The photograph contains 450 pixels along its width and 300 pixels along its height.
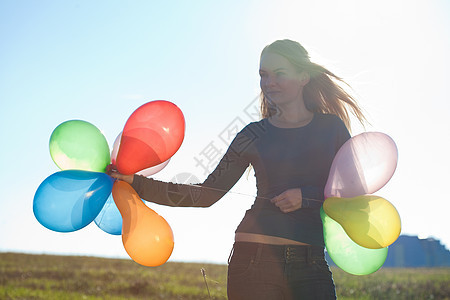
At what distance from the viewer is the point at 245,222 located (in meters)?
2.29

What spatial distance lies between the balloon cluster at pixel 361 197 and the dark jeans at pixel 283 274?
0.71 ft

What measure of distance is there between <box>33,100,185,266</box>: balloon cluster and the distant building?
46169mm

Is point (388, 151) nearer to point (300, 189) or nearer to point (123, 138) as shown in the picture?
point (300, 189)

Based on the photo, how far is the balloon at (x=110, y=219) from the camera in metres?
2.62

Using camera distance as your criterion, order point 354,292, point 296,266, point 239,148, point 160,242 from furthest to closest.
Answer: point 354,292 < point 239,148 < point 160,242 < point 296,266

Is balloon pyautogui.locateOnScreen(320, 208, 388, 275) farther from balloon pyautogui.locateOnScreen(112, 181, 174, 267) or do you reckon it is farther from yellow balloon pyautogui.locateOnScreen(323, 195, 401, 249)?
balloon pyautogui.locateOnScreen(112, 181, 174, 267)

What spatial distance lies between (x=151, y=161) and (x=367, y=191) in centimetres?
112

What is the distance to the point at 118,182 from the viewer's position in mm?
2377

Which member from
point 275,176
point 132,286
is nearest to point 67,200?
point 275,176

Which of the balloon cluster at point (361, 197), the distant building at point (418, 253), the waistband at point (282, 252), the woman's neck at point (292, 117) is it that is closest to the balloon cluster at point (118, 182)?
the waistband at point (282, 252)

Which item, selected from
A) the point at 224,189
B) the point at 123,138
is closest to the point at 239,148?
the point at 224,189

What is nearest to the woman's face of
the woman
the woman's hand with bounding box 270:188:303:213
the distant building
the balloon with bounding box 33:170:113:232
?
the woman

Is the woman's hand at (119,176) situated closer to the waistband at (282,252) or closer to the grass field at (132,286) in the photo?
the waistband at (282,252)

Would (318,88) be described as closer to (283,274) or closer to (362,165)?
(362,165)
